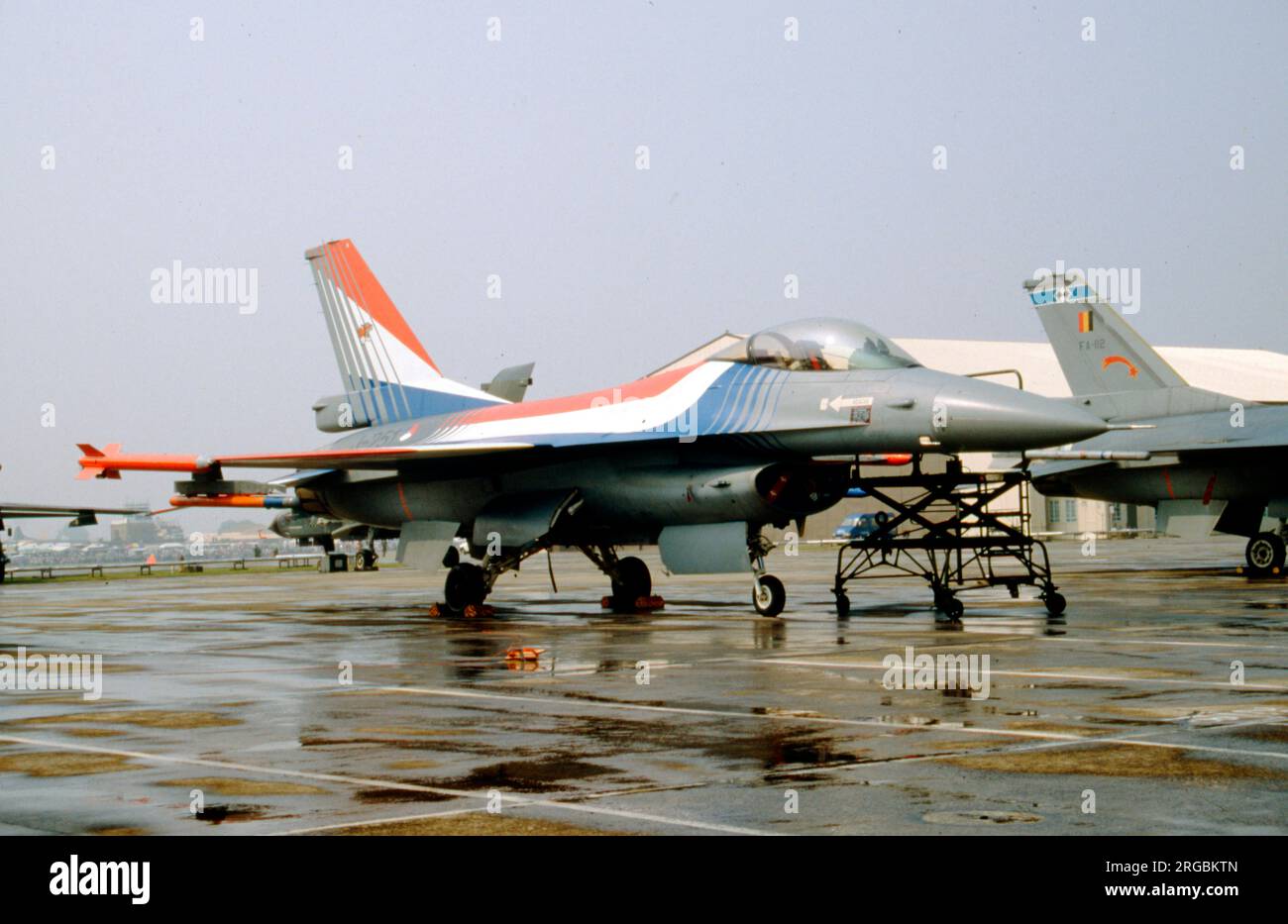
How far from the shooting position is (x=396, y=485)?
20.7 m

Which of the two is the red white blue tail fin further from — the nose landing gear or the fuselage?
the nose landing gear

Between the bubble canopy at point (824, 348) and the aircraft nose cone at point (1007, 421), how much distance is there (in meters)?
1.23

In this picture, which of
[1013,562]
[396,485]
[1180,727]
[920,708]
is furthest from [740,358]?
[1013,562]

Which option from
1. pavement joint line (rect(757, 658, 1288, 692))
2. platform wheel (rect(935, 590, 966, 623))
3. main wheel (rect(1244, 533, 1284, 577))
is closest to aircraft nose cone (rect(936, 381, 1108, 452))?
platform wheel (rect(935, 590, 966, 623))

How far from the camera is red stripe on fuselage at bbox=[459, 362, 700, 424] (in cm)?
1830

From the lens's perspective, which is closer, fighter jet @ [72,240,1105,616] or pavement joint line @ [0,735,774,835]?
pavement joint line @ [0,735,774,835]

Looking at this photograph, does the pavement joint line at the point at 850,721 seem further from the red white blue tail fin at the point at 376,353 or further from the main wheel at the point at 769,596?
the red white blue tail fin at the point at 376,353

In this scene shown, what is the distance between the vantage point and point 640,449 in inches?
709

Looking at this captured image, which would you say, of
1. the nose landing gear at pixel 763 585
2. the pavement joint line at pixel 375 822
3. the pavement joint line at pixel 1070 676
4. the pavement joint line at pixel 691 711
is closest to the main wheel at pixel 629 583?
the nose landing gear at pixel 763 585

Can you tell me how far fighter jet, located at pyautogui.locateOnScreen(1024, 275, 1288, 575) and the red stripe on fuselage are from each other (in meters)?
8.78

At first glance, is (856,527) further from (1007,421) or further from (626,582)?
(1007,421)

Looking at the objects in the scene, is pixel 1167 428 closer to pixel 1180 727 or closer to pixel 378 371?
pixel 378 371

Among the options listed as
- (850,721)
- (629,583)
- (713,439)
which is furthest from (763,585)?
(850,721)
